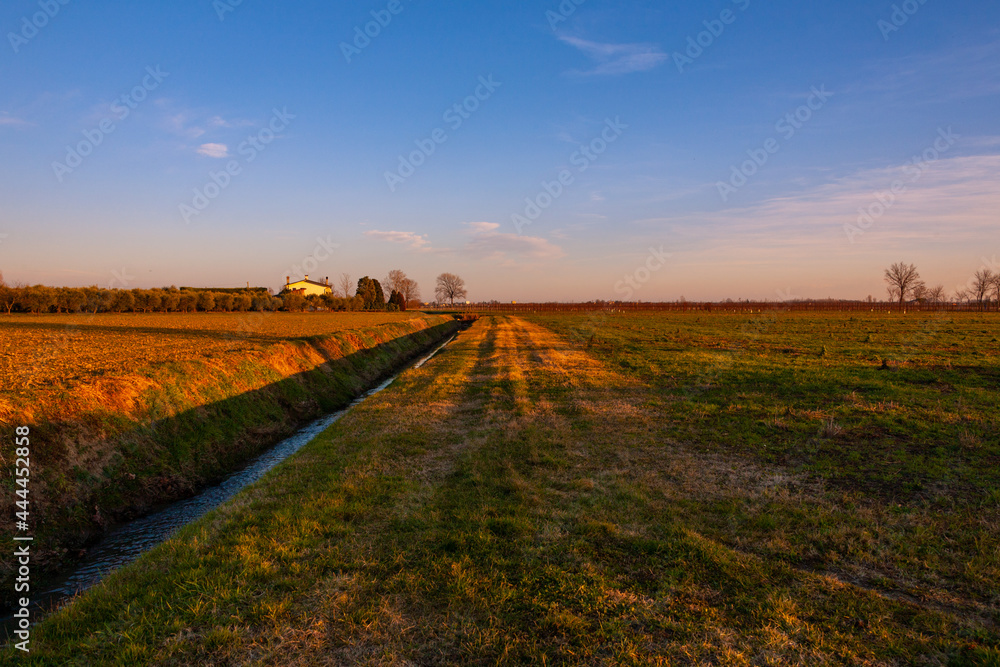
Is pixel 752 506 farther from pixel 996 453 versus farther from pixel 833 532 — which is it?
pixel 996 453

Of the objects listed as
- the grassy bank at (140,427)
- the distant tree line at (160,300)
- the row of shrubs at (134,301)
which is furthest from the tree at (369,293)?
the grassy bank at (140,427)

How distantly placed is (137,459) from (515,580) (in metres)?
10.2

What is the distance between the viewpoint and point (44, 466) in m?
8.61

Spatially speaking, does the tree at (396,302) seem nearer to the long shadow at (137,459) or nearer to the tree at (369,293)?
the tree at (369,293)

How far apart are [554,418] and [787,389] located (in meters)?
9.81

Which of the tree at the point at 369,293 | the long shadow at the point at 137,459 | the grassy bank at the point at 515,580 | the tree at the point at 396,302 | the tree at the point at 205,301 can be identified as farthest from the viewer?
the tree at the point at 396,302

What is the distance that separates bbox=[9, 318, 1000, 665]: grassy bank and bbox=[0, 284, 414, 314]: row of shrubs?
67466mm

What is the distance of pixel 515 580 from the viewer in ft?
18.3

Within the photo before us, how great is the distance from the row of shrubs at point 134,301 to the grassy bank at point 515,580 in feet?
221

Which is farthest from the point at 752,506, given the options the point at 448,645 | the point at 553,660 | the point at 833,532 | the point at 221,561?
the point at 221,561

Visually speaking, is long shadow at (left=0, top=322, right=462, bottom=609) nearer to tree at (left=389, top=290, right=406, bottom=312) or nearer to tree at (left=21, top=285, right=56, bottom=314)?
tree at (left=21, top=285, right=56, bottom=314)

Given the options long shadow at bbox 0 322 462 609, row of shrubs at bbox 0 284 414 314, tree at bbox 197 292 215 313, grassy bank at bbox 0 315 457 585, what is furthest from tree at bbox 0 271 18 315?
long shadow at bbox 0 322 462 609

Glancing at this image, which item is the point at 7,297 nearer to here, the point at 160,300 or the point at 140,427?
the point at 160,300

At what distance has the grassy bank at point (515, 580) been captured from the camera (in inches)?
175
